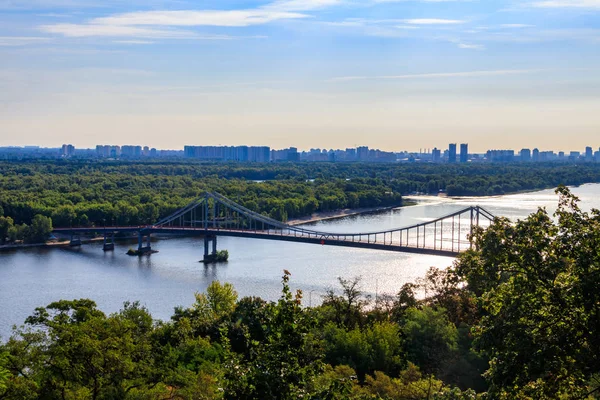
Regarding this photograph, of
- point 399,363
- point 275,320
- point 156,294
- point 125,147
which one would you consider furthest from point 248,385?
point 125,147

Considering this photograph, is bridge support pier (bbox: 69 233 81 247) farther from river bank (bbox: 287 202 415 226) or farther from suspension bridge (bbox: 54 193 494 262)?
river bank (bbox: 287 202 415 226)

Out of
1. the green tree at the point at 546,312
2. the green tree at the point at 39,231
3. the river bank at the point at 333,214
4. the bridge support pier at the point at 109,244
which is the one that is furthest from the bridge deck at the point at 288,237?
the green tree at the point at 546,312

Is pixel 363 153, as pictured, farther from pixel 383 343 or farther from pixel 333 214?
pixel 383 343

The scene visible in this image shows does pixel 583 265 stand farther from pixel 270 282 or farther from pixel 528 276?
pixel 270 282

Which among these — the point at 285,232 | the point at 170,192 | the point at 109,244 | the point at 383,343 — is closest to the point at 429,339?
the point at 383,343

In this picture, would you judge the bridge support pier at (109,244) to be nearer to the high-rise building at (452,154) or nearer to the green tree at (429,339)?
the green tree at (429,339)


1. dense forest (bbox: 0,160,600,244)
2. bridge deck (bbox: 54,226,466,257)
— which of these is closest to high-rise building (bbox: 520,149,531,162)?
dense forest (bbox: 0,160,600,244)
